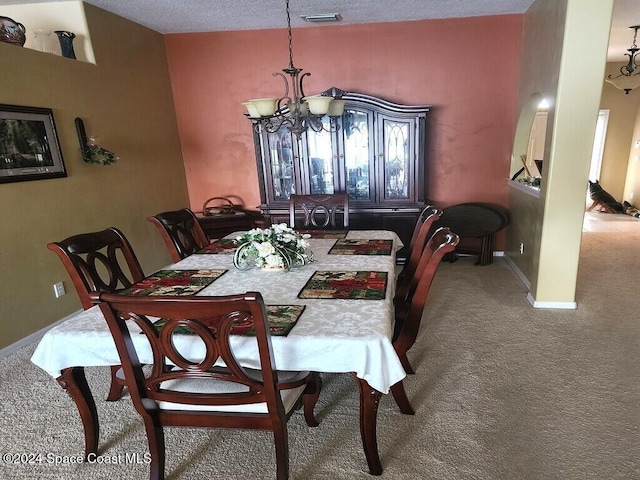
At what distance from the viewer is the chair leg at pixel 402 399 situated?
1.91m

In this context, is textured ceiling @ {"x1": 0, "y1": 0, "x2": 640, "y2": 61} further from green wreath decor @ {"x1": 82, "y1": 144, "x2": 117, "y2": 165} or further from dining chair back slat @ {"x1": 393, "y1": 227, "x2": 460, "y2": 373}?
dining chair back slat @ {"x1": 393, "y1": 227, "x2": 460, "y2": 373}

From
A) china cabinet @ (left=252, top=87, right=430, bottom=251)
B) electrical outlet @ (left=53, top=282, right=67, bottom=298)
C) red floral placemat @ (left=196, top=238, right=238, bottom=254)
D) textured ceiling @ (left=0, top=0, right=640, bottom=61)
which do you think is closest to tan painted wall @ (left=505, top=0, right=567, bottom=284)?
textured ceiling @ (left=0, top=0, right=640, bottom=61)

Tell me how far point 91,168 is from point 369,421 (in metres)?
3.06

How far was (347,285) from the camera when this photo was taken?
1813 mm

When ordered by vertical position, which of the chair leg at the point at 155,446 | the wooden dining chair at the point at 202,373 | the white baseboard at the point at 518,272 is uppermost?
the wooden dining chair at the point at 202,373

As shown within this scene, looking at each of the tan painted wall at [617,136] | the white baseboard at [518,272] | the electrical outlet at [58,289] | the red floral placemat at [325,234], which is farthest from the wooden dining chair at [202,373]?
the tan painted wall at [617,136]

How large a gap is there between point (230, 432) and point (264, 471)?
313 mm

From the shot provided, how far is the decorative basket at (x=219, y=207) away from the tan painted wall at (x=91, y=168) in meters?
0.35

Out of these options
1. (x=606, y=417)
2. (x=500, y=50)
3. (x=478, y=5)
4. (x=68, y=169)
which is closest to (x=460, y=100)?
(x=500, y=50)

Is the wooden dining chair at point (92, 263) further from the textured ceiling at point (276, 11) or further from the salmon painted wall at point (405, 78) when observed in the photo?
the salmon painted wall at point (405, 78)

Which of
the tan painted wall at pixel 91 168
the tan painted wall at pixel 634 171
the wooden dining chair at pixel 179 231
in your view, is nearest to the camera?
the wooden dining chair at pixel 179 231

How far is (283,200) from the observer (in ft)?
13.4

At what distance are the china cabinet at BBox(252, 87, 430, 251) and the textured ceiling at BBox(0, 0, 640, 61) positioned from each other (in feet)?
2.53

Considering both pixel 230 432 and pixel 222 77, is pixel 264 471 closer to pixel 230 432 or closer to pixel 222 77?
pixel 230 432
